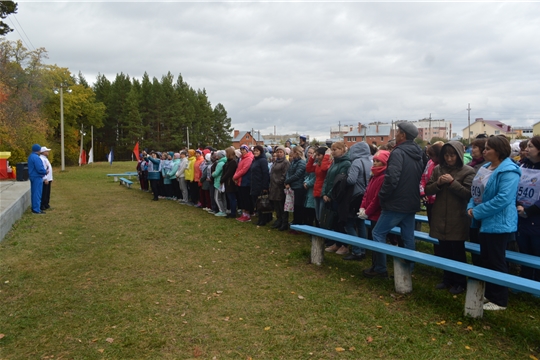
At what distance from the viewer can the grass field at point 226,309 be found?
12.2ft

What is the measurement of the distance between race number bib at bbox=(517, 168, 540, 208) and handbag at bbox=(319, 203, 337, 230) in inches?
111

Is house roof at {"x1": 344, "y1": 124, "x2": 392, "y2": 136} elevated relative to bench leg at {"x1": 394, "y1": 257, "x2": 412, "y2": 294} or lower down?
elevated

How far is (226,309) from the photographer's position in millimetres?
4625

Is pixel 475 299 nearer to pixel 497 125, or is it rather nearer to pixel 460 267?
pixel 460 267

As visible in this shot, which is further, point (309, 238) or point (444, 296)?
point (309, 238)

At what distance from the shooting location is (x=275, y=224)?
9.23 m

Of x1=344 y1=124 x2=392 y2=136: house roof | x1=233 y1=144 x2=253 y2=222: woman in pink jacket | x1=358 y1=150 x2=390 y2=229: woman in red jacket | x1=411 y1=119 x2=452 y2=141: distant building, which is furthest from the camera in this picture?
x1=411 y1=119 x2=452 y2=141: distant building

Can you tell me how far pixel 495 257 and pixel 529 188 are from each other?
114 cm

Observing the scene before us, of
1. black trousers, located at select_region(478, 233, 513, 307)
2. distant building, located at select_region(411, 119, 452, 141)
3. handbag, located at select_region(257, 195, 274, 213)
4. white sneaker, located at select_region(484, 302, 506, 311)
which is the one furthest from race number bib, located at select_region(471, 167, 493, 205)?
distant building, located at select_region(411, 119, 452, 141)

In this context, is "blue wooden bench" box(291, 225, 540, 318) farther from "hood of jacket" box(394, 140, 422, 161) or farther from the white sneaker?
"hood of jacket" box(394, 140, 422, 161)

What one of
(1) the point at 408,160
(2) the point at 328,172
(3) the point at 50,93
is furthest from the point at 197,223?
(3) the point at 50,93

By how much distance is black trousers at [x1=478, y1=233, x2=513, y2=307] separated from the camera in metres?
4.25

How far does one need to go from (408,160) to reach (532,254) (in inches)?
76.0

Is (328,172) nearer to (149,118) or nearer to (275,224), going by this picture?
(275,224)
